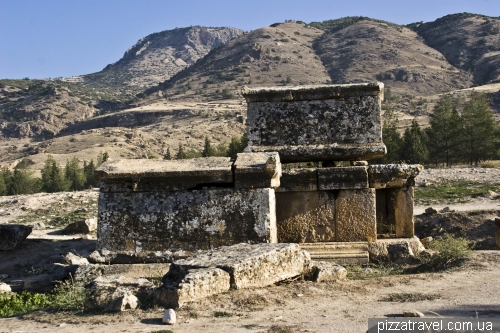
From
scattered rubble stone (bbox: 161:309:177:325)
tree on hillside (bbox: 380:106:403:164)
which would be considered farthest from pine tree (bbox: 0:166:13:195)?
scattered rubble stone (bbox: 161:309:177:325)

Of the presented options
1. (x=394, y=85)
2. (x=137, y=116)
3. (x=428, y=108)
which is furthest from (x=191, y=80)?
(x=428, y=108)

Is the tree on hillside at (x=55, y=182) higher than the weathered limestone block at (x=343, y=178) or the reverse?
the reverse

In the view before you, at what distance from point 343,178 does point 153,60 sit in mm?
168268

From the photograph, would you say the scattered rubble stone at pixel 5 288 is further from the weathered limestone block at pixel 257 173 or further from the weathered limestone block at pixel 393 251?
the weathered limestone block at pixel 393 251

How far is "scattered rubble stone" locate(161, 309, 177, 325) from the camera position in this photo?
4424 millimetres

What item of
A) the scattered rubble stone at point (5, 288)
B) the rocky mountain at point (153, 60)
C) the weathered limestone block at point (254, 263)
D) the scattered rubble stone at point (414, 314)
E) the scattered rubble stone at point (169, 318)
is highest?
the rocky mountain at point (153, 60)

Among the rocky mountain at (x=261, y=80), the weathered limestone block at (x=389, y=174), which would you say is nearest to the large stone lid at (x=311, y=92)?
the weathered limestone block at (x=389, y=174)

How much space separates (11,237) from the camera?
32.0 ft

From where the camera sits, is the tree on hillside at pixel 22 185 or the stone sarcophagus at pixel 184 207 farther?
the tree on hillside at pixel 22 185

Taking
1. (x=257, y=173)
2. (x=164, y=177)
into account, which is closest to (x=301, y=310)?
(x=257, y=173)

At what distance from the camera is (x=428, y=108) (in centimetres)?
6725

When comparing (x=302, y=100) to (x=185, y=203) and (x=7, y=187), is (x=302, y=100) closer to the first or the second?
(x=185, y=203)

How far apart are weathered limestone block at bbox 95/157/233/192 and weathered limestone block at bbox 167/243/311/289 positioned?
1.11 m

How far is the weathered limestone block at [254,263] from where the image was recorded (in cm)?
530
